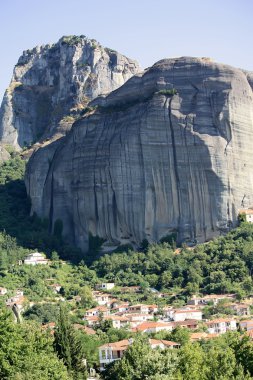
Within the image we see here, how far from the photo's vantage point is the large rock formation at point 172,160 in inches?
3991

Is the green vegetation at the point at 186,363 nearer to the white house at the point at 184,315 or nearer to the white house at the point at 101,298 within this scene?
the white house at the point at 184,315

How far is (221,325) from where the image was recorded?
A: 270 ft

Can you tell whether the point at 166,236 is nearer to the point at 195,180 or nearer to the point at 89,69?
the point at 195,180

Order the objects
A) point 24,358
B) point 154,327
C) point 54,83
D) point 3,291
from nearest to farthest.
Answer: point 24,358
point 154,327
point 3,291
point 54,83

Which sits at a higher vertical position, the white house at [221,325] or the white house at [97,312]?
the white house at [97,312]

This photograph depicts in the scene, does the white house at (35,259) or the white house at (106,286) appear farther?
the white house at (35,259)

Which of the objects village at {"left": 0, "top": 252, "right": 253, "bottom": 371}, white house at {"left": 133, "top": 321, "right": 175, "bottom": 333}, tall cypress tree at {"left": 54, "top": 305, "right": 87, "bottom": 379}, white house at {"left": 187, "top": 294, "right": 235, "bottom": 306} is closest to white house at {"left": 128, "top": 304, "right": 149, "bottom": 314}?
village at {"left": 0, "top": 252, "right": 253, "bottom": 371}

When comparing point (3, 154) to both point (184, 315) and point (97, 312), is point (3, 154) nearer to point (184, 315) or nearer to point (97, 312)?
point (97, 312)

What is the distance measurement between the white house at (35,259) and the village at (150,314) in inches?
198

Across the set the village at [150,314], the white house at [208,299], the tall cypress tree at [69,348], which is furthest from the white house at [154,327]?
the tall cypress tree at [69,348]

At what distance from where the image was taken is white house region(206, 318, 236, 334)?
81.6m

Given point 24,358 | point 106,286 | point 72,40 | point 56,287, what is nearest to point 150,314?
point 106,286

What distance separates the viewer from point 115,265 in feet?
330

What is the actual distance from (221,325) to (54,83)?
68.3 meters
